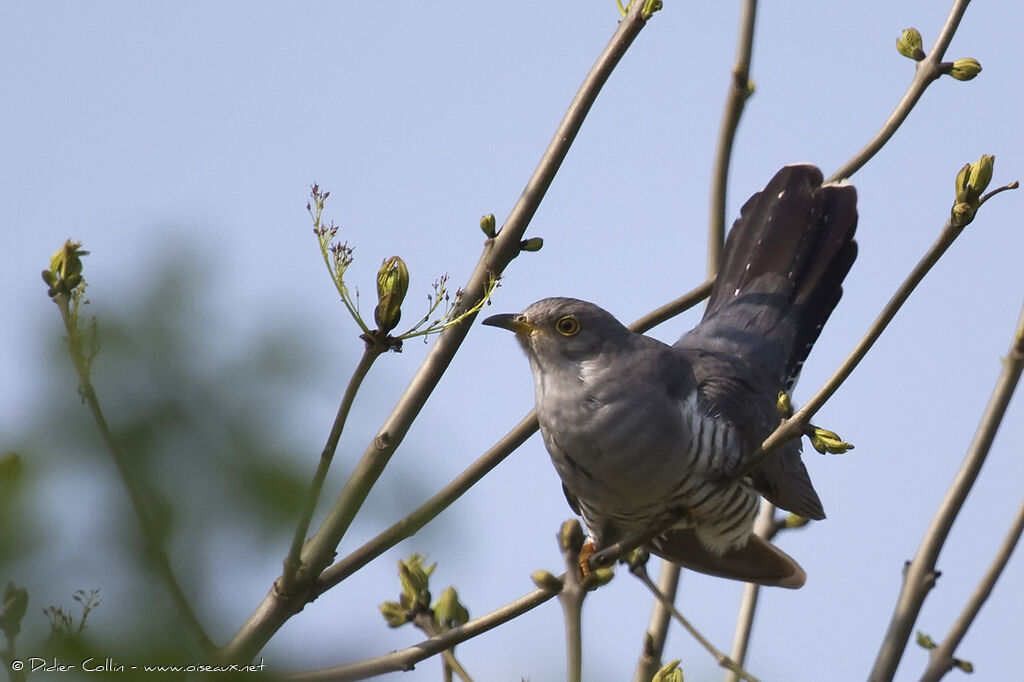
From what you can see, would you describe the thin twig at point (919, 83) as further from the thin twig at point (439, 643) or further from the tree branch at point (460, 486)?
the thin twig at point (439, 643)

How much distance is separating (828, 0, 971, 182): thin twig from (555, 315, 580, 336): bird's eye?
87 centimetres

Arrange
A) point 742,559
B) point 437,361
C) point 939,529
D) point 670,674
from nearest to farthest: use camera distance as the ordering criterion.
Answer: point 437,361
point 670,674
point 939,529
point 742,559

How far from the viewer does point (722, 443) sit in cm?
354

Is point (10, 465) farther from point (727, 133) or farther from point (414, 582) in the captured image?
point (727, 133)

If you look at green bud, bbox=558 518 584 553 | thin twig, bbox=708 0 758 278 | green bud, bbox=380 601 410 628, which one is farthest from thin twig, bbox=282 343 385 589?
thin twig, bbox=708 0 758 278

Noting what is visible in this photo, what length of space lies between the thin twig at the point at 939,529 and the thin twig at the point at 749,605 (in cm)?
45

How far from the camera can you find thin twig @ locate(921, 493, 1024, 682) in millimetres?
2828

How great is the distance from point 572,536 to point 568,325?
174cm

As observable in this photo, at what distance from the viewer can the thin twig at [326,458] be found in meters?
1.11

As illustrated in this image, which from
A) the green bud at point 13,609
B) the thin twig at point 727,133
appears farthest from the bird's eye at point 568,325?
the green bud at point 13,609

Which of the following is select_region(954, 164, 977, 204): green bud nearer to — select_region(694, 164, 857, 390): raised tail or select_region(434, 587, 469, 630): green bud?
select_region(434, 587, 469, 630): green bud

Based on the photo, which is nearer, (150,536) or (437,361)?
(150,536)

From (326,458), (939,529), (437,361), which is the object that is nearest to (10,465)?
(326,458)

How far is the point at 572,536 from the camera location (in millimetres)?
1896
